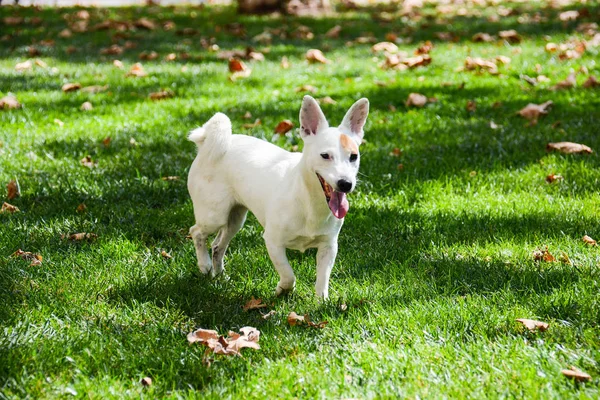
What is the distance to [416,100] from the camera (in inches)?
285

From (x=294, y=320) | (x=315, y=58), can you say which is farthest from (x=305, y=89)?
(x=294, y=320)

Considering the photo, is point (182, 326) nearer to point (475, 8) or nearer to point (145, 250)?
point (145, 250)

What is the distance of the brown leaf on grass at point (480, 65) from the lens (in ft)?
27.7

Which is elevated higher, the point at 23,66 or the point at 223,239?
the point at 223,239

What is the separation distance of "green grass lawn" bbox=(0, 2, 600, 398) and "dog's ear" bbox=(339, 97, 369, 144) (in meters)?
0.85

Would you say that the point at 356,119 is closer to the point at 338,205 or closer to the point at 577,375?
the point at 338,205

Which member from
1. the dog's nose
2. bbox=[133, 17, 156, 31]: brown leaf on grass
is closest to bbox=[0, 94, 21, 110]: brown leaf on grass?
the dog's nose

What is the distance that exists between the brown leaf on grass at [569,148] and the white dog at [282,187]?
2.78 metres

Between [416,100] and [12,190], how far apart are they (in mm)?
4015

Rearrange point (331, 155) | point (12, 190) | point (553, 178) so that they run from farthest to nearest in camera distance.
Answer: point (553, 178) → point (12, 190) → point (331, 155)

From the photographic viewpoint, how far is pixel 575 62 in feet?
28.3

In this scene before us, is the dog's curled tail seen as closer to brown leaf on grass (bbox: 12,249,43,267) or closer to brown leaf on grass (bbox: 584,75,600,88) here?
brown leaf on grass (bbox: 12,249,43,267)

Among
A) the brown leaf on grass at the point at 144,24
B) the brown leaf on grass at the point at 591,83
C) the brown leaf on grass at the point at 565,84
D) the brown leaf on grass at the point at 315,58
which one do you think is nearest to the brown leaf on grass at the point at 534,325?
the brown leaf on grass at the point at 565,84

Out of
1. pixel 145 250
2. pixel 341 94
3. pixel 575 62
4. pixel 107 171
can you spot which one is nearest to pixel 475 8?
pixel 575 62
